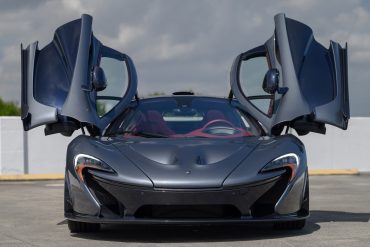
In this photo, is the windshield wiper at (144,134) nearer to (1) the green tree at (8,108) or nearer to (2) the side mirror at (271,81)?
(2) the side mirror at (271,81)

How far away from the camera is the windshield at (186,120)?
759 centimetres

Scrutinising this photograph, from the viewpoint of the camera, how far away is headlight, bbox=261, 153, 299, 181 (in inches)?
259

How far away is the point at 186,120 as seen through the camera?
25.5ft

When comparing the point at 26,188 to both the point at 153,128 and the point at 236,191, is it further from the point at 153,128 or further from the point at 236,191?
the point at 236,191

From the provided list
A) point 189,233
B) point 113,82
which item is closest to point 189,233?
point 189,233

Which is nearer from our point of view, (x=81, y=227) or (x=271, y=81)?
(x=81, y=227)

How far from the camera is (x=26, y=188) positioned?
15.1 m

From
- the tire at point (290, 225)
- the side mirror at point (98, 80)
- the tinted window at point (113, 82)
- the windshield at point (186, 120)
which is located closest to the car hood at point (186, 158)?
the windshield at point (186, 120)

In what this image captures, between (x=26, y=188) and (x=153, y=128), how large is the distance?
7.98 meters

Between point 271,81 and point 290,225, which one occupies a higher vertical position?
point 271,81

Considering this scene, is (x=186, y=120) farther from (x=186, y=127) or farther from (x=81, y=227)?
(x=81, y=227)

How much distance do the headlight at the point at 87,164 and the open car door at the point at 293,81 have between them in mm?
1812

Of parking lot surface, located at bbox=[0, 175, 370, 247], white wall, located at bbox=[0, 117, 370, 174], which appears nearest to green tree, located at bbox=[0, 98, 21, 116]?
white wall, located at bbox=[0, 117, 370, 174]

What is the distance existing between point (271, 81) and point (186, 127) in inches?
35.1
